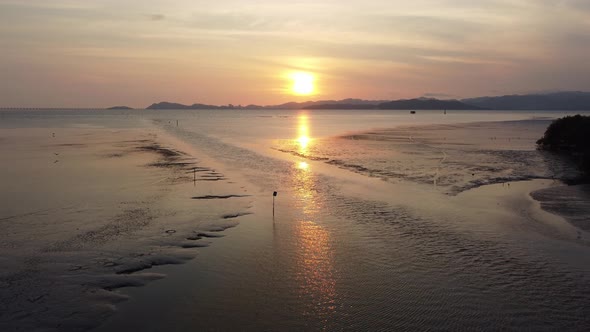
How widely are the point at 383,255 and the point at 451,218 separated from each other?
632 centimetres

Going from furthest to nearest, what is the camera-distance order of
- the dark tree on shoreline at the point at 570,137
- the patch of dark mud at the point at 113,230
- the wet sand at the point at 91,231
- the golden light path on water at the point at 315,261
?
the dark tree on shoreline at the point at 570,137 < the patch of dark mud at the point at 113,230 < the golden light path on water at the point at 315,261 < the wet sand at the point at 91,231

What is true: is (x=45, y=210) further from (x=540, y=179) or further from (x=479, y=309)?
(x=540, y=179)

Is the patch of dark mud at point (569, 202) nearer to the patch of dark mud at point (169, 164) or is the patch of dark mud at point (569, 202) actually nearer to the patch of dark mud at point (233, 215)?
the patch of dark mud at point (233, 215)

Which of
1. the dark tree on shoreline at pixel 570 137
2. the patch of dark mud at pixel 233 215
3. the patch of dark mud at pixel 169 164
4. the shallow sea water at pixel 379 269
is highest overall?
the dark tree on shoreline at pixel 570 137

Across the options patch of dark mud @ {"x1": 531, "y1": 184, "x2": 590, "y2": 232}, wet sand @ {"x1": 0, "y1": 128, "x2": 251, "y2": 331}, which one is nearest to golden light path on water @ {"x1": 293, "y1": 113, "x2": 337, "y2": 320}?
wet sand @ {"x1": 0, "y1": 128, "x2": 251, "y2": 331}

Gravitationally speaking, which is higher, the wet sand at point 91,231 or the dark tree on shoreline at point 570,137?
the dark tree on shoreline at point 570,137

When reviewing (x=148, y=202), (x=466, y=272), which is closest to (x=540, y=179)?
(x=466, y=272)

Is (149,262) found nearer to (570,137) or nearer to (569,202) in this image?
(569,202)

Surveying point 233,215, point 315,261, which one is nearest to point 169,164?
point 233,215

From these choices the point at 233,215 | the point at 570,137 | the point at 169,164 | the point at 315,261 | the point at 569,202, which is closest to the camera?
the point at 315,261

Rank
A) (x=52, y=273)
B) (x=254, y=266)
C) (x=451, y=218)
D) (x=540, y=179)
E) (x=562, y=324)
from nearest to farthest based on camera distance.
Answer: (x=562, y=324)
(x=52, y=273)
(x=254, y=266)
(x=451, y=218)
(x=540, y=179)

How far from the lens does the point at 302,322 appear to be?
34.9 feet

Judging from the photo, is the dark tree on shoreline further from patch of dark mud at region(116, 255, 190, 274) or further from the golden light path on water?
patch of dark mud at region(116, 255, 190, 274)

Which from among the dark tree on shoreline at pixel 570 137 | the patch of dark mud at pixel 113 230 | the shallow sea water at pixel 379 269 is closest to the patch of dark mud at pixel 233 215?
the shallow sea water at pixel 379 269
